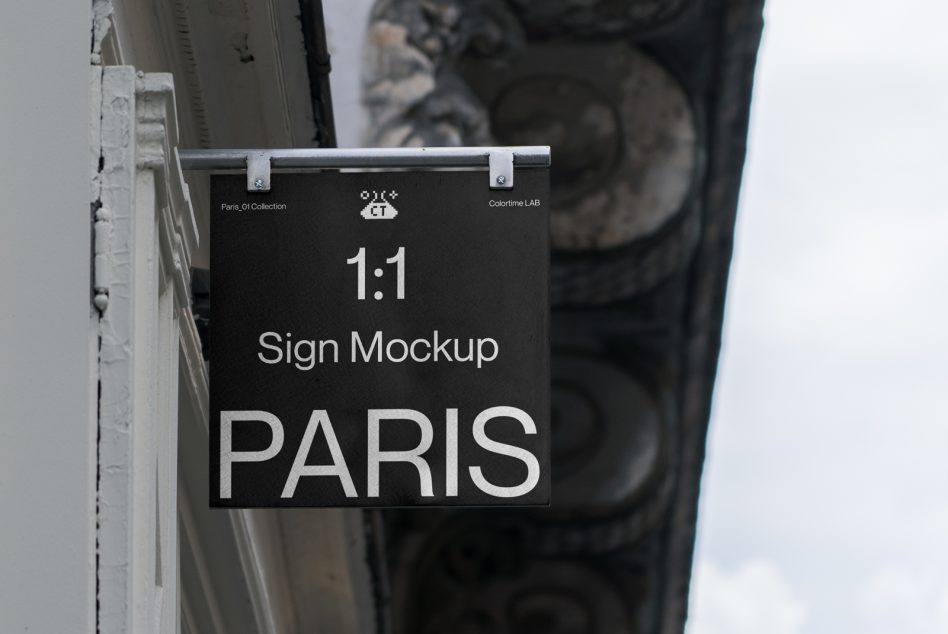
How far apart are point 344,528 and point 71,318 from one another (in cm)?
576

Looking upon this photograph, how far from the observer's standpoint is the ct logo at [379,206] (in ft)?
15.9

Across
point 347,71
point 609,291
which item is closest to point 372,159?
point 347,71

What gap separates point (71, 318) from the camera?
11.5ft

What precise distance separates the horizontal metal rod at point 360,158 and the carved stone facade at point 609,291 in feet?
14.0

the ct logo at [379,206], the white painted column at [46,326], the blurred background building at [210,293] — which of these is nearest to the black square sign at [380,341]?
the ct logo at [379,206]

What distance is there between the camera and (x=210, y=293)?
4.86 meters

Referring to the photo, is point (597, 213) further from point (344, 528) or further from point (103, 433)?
point (103, 433)

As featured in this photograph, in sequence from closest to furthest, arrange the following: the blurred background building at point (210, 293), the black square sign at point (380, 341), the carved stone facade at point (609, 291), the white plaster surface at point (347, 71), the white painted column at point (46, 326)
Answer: the white painted column at point (46, 326) < the blurred background building at point (210, 293) < the black square sign at point (380, 341) < the white plaster surface at point (347, 71) < the carved stone facade at point (609, 291)

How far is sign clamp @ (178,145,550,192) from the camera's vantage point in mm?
4859

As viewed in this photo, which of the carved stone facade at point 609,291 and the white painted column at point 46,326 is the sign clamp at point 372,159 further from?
the carved stone facade at point 609,291

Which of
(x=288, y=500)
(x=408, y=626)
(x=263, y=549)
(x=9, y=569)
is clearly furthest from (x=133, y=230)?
(x=408, y=626)

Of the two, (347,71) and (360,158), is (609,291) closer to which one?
(347,71)

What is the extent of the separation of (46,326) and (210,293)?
139 centimetres

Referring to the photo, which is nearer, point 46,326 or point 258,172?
point 46,326
